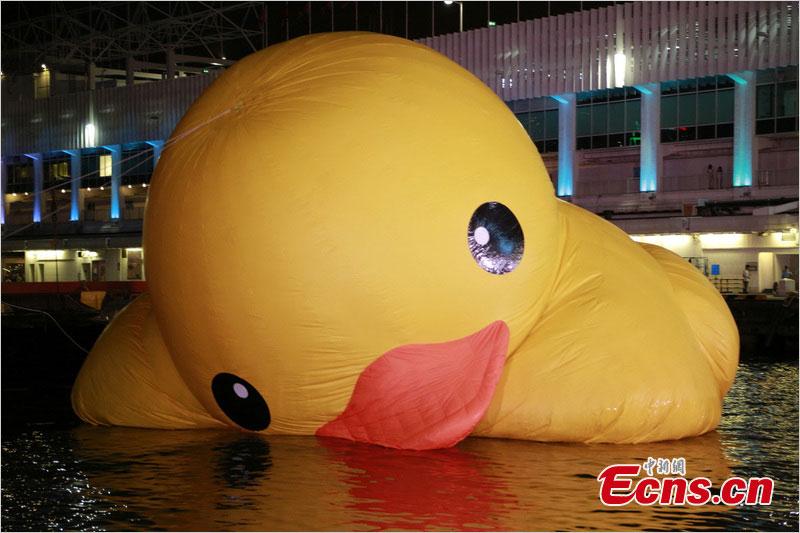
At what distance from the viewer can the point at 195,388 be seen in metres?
8.34

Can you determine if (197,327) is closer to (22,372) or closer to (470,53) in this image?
(22,372)

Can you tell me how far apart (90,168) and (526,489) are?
51692mm

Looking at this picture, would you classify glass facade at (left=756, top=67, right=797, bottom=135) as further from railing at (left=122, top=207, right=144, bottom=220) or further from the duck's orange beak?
railing at (left=122, top=207, right=144, bottom=220)

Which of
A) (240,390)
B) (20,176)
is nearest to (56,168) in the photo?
(20,176)

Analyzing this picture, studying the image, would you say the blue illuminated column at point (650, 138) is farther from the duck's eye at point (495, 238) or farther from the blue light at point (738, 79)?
the duck's eye at point (495, 238)

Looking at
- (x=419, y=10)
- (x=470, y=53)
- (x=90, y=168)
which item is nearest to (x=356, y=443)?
(x=470, y=53)

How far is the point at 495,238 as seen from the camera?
→ 776 cm

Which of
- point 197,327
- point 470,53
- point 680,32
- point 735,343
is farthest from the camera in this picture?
point 470,53

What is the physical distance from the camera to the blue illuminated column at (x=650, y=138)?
121 feet

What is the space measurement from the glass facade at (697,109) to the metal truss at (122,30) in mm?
21088

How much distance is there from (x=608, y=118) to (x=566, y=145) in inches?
82.1

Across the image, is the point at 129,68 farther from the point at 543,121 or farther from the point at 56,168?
the point at 543,121

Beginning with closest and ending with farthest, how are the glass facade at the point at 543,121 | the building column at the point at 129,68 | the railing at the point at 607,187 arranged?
the railing at the point at 607,187
the glass facade at the point at 543,121
the building column at the point at 129,68

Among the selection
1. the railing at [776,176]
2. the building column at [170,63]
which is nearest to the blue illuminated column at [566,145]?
the railing at [776,176]
